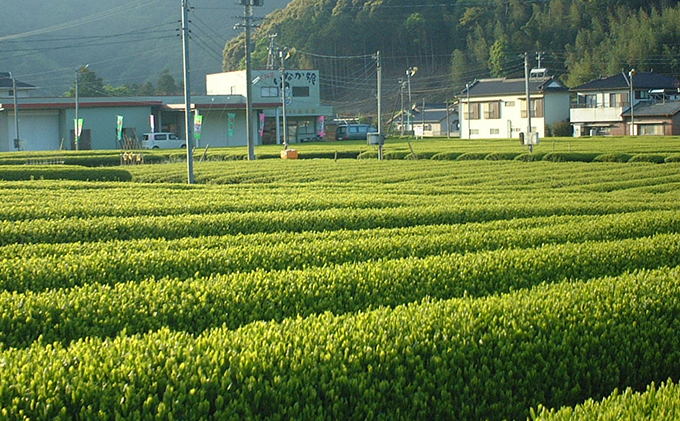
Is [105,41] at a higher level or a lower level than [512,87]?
higher

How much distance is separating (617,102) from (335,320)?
2536 inches

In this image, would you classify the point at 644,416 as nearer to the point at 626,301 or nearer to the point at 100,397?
the point at 626,301

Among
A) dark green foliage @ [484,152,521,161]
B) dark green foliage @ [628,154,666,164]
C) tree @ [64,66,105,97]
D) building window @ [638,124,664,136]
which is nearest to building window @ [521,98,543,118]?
building window @ [638,124,664,136]

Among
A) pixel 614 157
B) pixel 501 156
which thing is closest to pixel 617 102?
pixel 501 156

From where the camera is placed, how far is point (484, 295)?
714 centimetres

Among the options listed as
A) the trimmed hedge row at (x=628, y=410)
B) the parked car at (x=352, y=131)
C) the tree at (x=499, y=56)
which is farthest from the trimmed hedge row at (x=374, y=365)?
the tree at (x=499, y=56)

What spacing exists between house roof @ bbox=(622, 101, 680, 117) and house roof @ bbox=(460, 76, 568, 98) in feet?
22.0

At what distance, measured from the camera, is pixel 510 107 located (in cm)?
6925

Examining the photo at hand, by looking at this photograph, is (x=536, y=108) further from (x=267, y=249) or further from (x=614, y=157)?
(x=267, y=249)

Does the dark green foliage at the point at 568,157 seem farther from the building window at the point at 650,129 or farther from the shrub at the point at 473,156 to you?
the building window at the point at 650,129

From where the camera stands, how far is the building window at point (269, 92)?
238 ft

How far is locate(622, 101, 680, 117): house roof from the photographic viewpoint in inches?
2312

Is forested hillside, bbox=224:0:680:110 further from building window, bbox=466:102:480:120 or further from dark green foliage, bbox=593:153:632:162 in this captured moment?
dark green foliage, bbox=593:153:632:162

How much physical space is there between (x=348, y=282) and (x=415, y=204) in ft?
23.6
